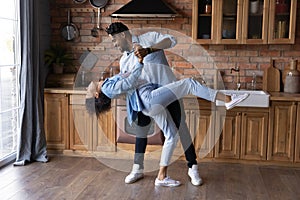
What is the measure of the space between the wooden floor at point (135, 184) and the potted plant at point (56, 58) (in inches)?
45.0

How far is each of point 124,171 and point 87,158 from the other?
24.4 inches

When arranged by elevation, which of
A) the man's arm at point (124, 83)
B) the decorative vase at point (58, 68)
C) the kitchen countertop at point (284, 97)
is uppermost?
the decorative vase at point (58, 68)

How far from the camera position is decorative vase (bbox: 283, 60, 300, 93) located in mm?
4109

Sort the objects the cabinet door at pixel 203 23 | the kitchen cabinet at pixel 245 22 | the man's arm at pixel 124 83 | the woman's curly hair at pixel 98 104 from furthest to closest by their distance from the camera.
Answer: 1. the cabinet door at pixel 203 23
2. the kitchen cabinet at pixel 245 22
3. the woman's curly hair at pixel 98 104
4. the man's arm at pixel 124 83

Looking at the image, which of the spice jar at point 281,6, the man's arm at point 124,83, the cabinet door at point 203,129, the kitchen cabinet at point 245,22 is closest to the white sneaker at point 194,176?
the cabinet door at point 203,129

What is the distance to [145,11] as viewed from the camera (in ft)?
13.2

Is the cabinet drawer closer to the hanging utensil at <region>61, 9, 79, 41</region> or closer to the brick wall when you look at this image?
the brick wall

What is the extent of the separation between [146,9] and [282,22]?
145cm

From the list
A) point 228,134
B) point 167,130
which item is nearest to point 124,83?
point 167,130

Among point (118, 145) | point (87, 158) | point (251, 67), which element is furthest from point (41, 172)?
point (251, 67)

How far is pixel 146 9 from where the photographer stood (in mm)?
4039

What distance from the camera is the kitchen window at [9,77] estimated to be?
12.7ft

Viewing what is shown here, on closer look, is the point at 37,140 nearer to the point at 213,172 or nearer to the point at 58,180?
the point at 58,180

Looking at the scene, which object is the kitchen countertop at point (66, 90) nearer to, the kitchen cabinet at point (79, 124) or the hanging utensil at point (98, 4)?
the kitchen cabinet at point (79, 124)
